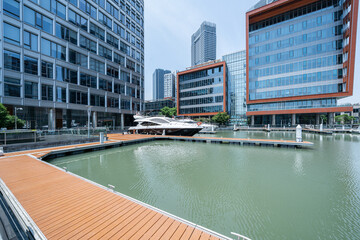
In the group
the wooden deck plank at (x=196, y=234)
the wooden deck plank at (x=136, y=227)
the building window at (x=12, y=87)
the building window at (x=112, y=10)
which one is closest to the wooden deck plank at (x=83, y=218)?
the wooden deck plank at (x=136, y=227)

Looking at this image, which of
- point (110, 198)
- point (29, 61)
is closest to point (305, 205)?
point (110, 198)

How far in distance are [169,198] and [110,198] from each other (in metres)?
2.18

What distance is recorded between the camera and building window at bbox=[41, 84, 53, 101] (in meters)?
23.1

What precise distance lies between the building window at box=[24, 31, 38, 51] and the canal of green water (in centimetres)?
2169

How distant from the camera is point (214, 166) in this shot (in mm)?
10344

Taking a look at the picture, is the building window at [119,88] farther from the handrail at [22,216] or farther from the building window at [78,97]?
the handrail at [22,216]

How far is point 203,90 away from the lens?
62250 millimetres

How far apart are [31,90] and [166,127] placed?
1981 cm

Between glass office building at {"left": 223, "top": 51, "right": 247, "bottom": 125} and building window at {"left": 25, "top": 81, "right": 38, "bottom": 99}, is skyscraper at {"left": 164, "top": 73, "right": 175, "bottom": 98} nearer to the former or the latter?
glass office building at {"left": 223, "top": 51, "right": 247, "bottom": 125}

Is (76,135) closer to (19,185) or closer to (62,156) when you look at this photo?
(62,156)

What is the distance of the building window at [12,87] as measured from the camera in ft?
64.5

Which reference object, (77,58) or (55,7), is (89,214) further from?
(55,7)

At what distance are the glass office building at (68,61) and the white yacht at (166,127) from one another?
11798mm

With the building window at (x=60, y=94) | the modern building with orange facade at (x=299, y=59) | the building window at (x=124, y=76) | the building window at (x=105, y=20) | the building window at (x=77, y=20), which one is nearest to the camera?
the building window at (x=60, y=94)
